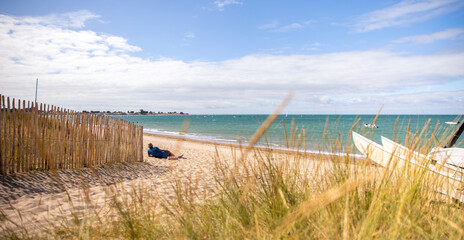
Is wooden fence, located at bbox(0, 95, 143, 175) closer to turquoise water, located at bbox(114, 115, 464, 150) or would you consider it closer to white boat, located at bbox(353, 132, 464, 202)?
turquoise water, located at bbox(114, 115, 464, 150)

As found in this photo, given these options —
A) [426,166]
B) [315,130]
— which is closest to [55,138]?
[426,166]

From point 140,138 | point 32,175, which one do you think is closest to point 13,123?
point 32,175

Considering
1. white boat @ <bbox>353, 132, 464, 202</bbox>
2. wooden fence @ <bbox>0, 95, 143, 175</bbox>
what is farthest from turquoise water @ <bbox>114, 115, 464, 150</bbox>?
wooden fence @ <bbox>0, 95, 143, 175</bbox>

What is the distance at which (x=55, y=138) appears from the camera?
5574 millimetres

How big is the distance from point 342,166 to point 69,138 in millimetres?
5532

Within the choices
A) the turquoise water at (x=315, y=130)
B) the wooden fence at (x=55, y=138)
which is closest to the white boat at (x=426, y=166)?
the turquoise water at (x=315, y=130)

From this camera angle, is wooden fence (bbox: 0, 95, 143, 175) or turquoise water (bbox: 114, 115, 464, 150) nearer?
turquoise water (bbox: 114, 115, 464, 150)

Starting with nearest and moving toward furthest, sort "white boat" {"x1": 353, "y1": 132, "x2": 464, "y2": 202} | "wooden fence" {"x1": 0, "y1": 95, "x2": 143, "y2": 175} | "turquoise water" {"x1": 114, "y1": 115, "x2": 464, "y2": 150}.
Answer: "white boat" {"x1": 353, "y1": 132, "x2": 464, "y2": 202}
"turquoise water" {"x1": 114, "y1": 115, "x2": 464, "y2": 150}
"wooden fence" {"x1": 0, "y1": 95, "x2": 143, "y2": 175}

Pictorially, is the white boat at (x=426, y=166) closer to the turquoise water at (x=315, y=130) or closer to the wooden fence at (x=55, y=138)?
the turquoise water at (x=315, y=130)

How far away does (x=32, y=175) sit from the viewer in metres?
5.13

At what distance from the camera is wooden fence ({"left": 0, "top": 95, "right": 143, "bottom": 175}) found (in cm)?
497

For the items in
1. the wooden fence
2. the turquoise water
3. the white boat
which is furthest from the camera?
the wooden fence

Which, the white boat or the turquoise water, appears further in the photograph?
the turquoise water

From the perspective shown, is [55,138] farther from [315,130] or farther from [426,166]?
[315,130]
